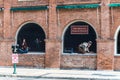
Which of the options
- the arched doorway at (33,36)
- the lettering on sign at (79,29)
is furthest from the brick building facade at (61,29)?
the lettering on sign at (79,29)

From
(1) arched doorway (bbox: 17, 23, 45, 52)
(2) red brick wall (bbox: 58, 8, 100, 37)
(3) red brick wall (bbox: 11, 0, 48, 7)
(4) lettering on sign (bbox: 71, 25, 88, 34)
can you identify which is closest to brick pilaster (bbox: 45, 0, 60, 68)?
(2) red brick wall (bbox: 58, 8, 100, 37)

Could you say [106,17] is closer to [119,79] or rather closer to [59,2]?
[59,2]

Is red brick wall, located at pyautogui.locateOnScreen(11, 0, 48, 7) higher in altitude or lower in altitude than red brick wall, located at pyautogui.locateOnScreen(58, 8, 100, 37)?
higher

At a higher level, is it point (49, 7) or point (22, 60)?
point (49, 7)

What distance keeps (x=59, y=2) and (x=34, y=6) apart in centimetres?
209

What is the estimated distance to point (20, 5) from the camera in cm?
3033

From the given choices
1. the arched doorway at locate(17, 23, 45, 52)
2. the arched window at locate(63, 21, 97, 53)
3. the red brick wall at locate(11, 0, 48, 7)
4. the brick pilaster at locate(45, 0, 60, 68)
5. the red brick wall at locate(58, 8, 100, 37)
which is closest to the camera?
the red brick wall at locate(58, 8, 100, 37)

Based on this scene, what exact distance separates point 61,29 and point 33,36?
8.42 ft

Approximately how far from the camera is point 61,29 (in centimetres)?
2897

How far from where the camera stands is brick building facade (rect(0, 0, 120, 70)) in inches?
1091

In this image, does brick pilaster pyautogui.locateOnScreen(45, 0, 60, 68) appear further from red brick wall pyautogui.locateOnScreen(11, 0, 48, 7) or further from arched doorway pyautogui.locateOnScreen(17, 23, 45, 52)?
arched doorway pyautogui.locateOnScreen(17, 23, 45, 52)

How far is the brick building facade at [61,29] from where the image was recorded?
27703 mm

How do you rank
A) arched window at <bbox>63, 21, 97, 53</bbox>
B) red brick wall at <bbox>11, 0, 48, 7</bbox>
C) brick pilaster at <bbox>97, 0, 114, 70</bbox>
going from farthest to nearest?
red brick wall at <bbox>11, 0, 48, 7</bbox>, arched window at <bbox>63, 21, 97, 53</bbox>, brick pilaster at <bbox>97, 0, 114, 70</bbox>

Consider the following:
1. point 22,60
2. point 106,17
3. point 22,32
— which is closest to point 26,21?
point 22,32
